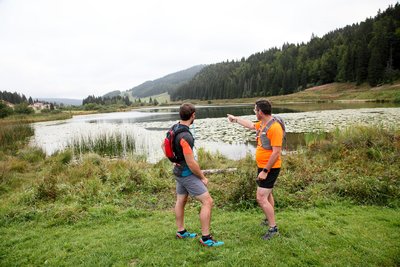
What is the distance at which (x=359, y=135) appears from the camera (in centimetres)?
1045

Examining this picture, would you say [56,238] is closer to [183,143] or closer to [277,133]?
[183,143]

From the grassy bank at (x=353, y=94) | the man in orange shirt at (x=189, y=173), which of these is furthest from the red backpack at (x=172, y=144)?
the grassy bank at (x=353, y=94)

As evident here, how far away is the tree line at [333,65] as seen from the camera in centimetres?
5988

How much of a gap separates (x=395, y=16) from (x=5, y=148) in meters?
93.3

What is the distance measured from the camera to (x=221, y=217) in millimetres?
5238

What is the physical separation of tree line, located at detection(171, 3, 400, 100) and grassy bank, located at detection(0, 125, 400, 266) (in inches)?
2441

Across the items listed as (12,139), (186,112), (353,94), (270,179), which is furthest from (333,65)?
(186,112)

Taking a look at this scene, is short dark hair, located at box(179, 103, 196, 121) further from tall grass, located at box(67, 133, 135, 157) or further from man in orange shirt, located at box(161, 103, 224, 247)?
tall grass, located at box(67, 133, 135, 157)

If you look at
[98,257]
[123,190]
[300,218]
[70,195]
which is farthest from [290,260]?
[70,195]

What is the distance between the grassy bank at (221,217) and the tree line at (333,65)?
6201 centimetres

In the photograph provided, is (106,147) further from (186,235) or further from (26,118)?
(26,118)

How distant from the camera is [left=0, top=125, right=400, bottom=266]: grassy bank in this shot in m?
3.74

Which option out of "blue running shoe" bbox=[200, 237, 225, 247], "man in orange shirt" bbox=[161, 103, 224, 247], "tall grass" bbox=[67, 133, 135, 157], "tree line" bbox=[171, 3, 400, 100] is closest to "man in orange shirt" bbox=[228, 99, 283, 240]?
"blue running shoe" bbox=[200, 237, 225, 247]

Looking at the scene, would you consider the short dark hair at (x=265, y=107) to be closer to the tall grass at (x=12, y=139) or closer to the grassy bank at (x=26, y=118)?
the tall grass at (x=12, y=139)
